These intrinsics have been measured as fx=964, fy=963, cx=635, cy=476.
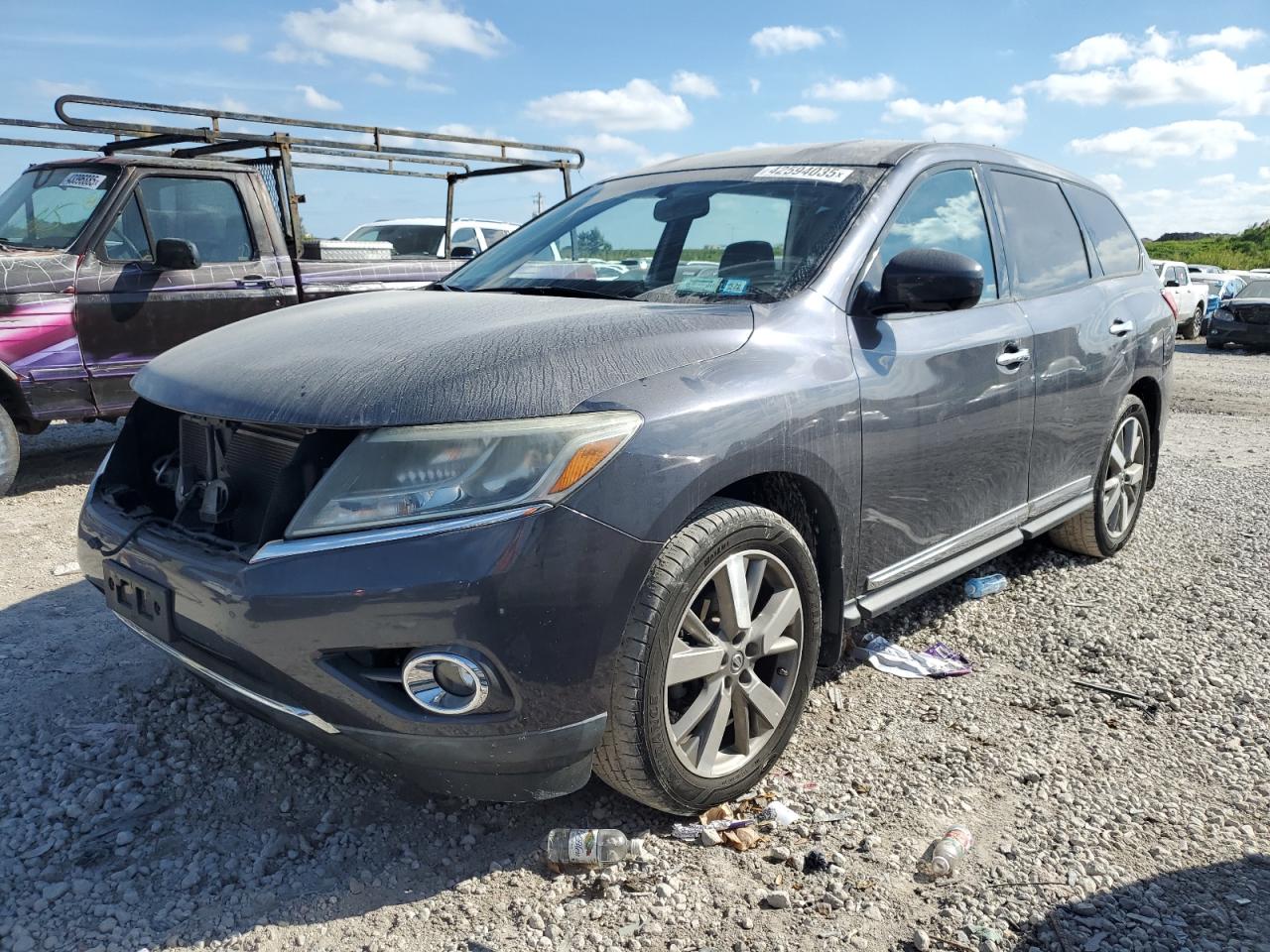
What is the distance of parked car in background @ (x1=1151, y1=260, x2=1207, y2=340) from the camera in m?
20.7

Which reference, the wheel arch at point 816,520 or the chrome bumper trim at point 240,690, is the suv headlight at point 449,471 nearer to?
the chrome bumper trim at point 240,690

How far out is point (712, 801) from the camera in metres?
2.54

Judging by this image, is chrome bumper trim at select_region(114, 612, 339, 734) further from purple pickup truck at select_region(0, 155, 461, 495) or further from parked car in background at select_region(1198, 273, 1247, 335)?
parked car in background at select_region(1198, 273, 1247, 335)

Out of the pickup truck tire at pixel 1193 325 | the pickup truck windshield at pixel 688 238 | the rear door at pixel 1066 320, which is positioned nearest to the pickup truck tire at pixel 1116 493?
the rear door at pixel 1066 320

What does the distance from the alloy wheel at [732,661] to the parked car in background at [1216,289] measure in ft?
79.8

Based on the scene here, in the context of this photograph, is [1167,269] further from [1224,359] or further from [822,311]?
[822,311]

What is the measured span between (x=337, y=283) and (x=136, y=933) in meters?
5.59

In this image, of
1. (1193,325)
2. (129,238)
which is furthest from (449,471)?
(1193,325)

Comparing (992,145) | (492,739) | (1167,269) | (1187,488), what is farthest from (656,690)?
(1167,269)

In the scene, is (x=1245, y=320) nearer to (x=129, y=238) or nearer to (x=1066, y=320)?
(x=1066, y=320)

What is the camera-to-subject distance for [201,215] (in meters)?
6.55

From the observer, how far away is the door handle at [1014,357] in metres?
3.41

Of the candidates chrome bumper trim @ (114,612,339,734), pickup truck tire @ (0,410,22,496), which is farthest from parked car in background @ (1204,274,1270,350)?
chrome bumper trim @ (114,612,339,734)

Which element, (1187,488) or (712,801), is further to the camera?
(1187,488)
